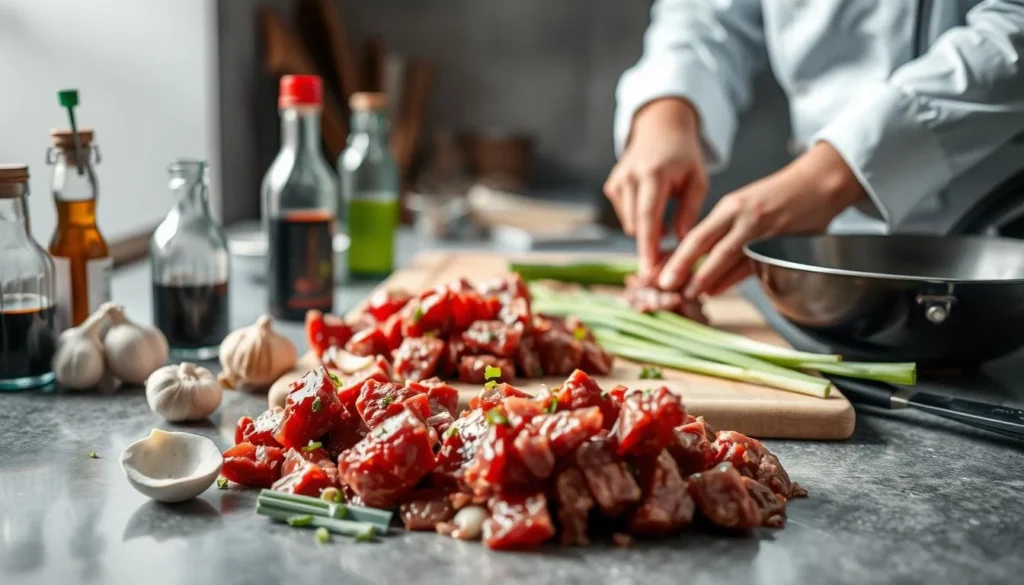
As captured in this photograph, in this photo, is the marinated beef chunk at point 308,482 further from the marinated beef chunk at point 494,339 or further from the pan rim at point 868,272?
the pan rim at point 868,272

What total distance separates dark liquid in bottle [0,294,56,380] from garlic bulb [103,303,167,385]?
0.09 meters

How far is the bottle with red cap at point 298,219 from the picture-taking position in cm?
205

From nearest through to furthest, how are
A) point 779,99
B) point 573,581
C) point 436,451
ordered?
1. point 573,581
2. point 436,451
3. point 779,99

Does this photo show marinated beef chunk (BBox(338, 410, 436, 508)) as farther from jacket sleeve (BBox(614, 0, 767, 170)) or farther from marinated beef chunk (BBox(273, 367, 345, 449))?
jacket sleeve (BBox(614, 0, 767, 170))

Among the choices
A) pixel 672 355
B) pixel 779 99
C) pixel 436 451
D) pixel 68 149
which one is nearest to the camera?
pixel 436 451

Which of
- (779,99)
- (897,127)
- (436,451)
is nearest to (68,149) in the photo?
(436,451)

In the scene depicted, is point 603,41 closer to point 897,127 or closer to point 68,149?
point 897,127

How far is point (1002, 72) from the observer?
6.24 feet

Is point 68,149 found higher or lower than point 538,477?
higher

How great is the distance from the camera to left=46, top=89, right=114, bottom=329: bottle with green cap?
5.30 feet

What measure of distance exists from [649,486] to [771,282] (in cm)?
73

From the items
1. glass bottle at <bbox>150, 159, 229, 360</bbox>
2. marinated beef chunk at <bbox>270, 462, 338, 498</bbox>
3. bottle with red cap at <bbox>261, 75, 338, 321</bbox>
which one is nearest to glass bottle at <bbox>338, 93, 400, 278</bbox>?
bottle with red cap at <bbox>261, 75, 338, 321</bbox>

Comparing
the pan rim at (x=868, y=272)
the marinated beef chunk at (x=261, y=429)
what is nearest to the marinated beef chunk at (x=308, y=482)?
the marinated beef chunk at (x=261, y=429)

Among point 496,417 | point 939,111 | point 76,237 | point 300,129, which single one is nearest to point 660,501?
point 496,417
